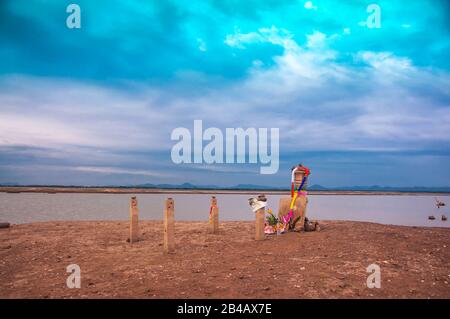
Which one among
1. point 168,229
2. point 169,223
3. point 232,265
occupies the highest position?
point 169,223

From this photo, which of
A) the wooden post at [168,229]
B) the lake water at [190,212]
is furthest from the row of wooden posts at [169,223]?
the lake water at [190,212]

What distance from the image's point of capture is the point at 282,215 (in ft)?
49.3

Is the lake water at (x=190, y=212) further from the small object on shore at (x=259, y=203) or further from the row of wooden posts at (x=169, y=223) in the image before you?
the small object on shore at (x=259, y=203)

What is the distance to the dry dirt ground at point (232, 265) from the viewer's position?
A: 25.9 feet

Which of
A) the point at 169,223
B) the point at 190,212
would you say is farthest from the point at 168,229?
the point at 190,212

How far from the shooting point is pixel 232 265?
1002cm

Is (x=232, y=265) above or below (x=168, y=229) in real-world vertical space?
below

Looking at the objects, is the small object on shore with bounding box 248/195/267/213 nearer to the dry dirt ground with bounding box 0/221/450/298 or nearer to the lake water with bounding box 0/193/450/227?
the dry dirt ground with bounding box 0/221/450/298

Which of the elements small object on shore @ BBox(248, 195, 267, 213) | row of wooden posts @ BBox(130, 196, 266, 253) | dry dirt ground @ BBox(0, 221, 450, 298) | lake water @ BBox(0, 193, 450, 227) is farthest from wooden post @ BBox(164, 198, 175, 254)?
lake water @ BBox(0, 193, 450, 227)

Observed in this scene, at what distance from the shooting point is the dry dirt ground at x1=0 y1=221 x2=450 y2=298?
25.9 ft

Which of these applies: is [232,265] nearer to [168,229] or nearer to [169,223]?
[168,229]

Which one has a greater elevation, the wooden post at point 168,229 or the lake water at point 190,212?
the wooden post at point 168,229
